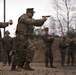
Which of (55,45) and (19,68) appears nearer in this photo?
(19,68)

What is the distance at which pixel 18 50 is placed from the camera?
13.6m

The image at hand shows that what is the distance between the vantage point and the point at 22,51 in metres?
13.6

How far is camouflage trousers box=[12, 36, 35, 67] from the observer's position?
13.5 m

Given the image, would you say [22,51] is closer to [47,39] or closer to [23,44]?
[23,44]

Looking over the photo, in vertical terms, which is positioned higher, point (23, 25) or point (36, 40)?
point (23, 25)

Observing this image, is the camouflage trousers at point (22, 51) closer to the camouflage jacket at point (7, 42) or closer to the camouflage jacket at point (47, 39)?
the camouflage jacket at point (47, 39)

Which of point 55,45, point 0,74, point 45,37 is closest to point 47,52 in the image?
point 45,37

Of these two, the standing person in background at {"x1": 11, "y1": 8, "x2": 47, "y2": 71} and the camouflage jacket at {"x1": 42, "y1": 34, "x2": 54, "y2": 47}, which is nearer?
the standing person in background at {"x1": 11, "y1": 8, "x2": 47, "y2": 71}

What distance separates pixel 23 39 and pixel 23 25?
47 cm

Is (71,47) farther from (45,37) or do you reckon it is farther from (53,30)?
(53,30)

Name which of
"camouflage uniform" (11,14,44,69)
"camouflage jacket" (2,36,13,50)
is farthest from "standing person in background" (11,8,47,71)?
"camouflage jacket" (2,36,13,50)

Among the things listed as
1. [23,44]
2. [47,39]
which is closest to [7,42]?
[47,39]

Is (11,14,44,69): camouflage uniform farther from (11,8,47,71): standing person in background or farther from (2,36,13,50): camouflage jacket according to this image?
(2,36,13,50): camouflage jacket

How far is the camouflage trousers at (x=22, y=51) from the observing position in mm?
13523
